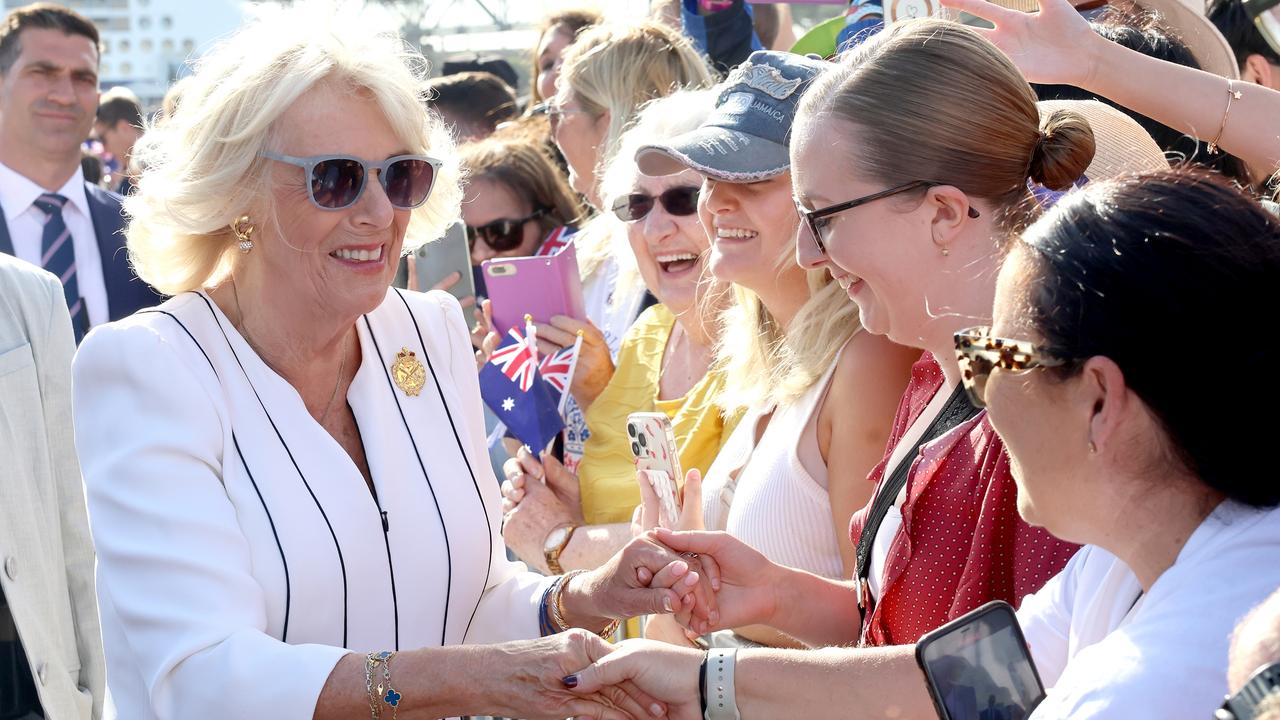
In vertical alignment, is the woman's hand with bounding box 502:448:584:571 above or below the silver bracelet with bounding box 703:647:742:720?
below

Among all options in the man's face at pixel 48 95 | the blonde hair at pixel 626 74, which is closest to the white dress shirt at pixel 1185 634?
the blonde hair at pixel 626 74

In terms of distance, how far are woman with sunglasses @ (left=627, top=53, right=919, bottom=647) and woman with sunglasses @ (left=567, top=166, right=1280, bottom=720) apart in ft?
3.16

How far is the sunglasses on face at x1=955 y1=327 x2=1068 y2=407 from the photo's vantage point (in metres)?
1.60

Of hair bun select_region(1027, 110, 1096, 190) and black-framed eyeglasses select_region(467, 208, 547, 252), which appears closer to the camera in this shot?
hair bun select_region(1027, 110, 1096, 190)

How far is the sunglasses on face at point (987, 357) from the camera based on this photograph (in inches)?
63.1

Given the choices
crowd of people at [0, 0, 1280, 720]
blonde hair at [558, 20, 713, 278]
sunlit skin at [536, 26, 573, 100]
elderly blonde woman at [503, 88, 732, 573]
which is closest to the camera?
crowd of people at [0, 0, 1280, 720]

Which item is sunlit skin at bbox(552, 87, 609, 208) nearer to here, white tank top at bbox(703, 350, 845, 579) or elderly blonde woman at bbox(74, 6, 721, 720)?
elderly blonde woman at bbox(74, 6, 721, 720)

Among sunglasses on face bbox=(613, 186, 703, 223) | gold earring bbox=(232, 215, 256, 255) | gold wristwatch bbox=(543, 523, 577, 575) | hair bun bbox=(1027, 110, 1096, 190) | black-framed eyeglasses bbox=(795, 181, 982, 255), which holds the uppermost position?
hair bun bbox=(1027, 110, 1096, 190)

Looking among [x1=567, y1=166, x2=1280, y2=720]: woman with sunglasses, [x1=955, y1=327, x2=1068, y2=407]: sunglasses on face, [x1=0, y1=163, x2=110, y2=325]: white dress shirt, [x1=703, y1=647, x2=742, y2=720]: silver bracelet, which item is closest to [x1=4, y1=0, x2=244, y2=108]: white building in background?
[x1=0, y1=163, x2=110, y2=325]: white dress shirt

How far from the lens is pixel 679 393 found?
3.75 m

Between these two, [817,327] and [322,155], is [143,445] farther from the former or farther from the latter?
[817,327]

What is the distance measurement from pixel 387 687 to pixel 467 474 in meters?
0.62

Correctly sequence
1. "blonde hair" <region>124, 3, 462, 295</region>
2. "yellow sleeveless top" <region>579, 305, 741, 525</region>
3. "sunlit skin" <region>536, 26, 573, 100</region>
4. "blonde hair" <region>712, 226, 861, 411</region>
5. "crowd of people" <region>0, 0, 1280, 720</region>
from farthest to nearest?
"sunlit skin" <region>536, 26, 573, 100</region>, "yellow sleeveless top" <region>579, 305, 741, 525</region>, "blonde hair" <region>712, 226, 861, 411</region>, "blonde hair" <region>124, 3, 462, 295</region>, "crowd of people" <region>0, 0, 1280, 720</region>

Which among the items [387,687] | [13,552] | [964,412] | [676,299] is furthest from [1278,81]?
[13,552]
